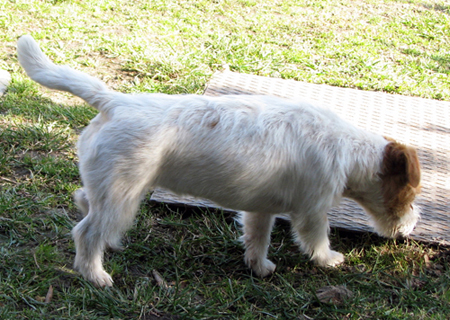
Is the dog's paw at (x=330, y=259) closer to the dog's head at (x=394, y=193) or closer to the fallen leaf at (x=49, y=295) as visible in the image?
the dog's head at (x=394, y=193)

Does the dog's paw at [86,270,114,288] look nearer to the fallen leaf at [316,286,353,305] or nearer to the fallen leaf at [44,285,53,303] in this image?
the fallen leaf at [44,285,53,303]

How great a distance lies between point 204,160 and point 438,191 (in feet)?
7.83

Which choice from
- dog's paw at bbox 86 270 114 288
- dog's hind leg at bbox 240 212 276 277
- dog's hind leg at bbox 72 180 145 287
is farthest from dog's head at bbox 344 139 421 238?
dog's paw at bbox 86 270 114 288

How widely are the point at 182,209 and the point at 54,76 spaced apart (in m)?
1.58

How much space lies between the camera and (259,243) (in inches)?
142

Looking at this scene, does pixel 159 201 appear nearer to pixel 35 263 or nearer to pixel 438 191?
pixel 35 263

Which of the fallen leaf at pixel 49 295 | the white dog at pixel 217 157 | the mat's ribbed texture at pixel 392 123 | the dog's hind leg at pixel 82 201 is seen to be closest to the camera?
the white dog at pixel 217 157

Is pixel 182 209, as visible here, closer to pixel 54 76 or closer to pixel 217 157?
pixel 217 157

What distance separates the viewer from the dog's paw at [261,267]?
362cm

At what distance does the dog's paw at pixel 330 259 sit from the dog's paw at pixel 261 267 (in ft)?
1.06

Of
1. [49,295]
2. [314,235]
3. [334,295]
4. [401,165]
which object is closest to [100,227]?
[49,295]

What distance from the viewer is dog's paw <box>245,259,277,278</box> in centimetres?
362

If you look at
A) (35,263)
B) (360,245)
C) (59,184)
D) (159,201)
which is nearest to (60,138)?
(59,184)

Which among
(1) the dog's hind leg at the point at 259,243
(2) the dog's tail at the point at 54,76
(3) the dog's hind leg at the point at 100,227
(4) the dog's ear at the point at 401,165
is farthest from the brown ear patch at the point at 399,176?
(2) the dog's tail at the point at 54,76
